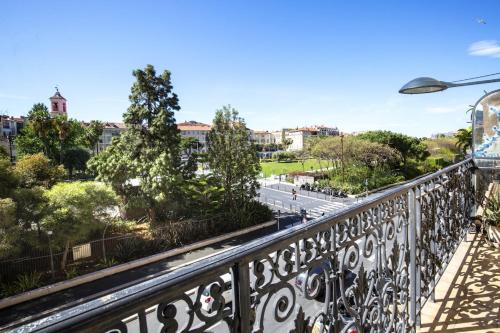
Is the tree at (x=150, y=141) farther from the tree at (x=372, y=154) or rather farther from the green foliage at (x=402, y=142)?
the green foliage at (x=402, y=142)

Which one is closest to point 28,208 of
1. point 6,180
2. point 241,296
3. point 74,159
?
point 6,180

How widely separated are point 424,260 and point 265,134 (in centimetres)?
12931

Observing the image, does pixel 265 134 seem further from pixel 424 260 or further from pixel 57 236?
pixel 424 260

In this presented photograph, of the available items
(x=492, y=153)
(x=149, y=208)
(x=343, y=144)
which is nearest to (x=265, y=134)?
(x=343, y=144)

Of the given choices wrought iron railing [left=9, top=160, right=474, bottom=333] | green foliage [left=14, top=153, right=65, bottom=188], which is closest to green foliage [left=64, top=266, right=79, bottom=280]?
green foliage [left=14, top=153, right=65, bottom=188]

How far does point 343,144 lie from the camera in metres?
35.2

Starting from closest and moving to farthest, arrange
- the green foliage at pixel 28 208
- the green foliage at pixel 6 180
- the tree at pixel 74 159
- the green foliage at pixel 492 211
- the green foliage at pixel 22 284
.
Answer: the green foliage at pixel 492 211
the green foliage at pixel 22 284
the green foliage at pixel 28 208
the green foliage at pixel 6 180
the tree at pixel 74 159

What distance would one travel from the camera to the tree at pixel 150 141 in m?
17.3

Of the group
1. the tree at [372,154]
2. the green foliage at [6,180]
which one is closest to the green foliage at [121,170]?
the green foliage at [6,180]

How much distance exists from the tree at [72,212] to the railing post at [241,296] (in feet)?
45.5

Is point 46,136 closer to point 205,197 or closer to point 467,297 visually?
point 205,197

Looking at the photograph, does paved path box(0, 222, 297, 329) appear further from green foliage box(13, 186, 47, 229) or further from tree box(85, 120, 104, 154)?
tree box(85, 120, 104, 154)

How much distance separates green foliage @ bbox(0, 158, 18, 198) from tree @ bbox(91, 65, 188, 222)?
5.30 meters

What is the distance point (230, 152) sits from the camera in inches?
782
